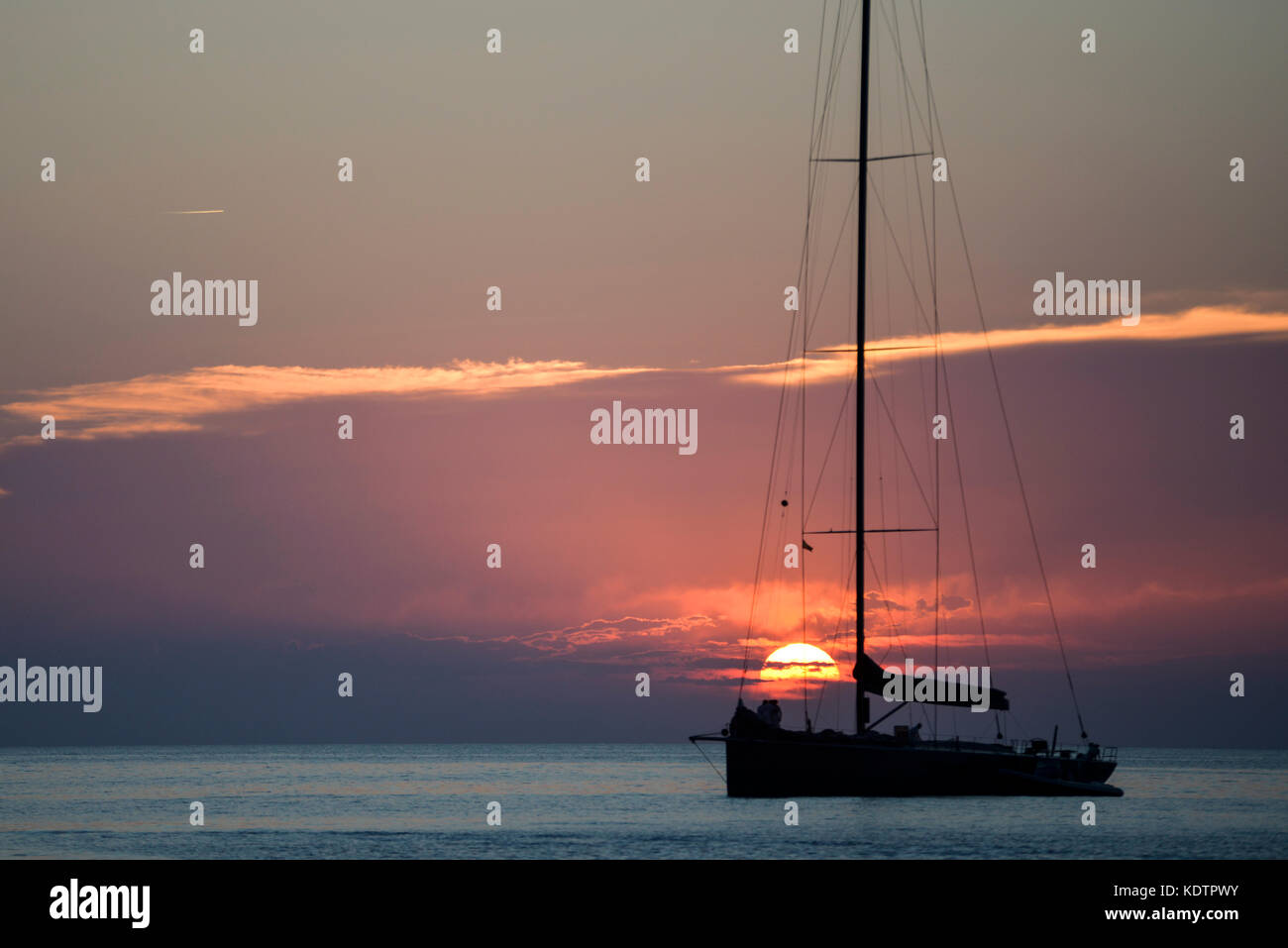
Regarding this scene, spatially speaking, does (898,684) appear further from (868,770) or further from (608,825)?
(608,825)

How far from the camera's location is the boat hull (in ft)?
186

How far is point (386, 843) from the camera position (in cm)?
5838

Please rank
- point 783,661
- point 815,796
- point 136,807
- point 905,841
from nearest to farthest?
point 905,841 → point 815,796 → point 783,661 → point 136,807

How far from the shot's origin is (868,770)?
5697cm

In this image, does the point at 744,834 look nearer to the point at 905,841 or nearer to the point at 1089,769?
the point at 905,841

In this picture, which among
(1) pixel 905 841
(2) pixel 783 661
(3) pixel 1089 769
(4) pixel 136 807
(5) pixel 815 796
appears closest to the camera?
(1) pixel 905 841

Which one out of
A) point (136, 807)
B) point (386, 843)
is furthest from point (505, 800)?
point (386, 843)

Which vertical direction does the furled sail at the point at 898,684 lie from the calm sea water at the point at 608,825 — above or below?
above

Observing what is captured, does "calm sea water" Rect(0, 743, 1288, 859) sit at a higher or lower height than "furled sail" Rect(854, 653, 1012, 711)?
lower

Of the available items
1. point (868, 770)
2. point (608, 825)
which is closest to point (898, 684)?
point (868, 770)

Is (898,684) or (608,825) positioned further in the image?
(608,825)

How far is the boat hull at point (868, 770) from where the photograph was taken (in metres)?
56.6
